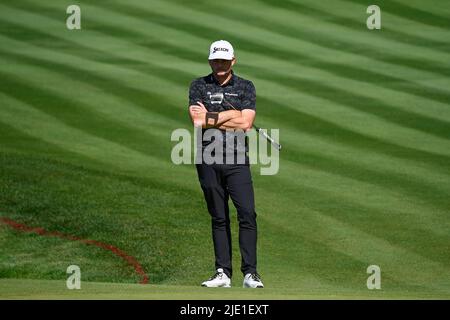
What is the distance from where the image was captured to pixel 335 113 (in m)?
22.8

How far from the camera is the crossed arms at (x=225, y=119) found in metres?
11.0

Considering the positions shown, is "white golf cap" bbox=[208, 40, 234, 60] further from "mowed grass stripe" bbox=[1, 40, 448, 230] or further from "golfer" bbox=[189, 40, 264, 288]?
"mowed grass stripe" bbox=[1, 40, 448, 230]

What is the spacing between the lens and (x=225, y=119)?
36.1ft

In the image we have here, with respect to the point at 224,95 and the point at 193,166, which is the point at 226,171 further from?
the point at 193,166

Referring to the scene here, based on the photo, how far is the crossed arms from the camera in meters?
11.0

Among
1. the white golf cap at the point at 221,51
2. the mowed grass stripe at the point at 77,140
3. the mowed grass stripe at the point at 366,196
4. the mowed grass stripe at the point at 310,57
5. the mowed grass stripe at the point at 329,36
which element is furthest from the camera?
the mowed grass stripe at the point at 329,36

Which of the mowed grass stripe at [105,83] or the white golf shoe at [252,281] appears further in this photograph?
the mowed grass stripe at [105,83]

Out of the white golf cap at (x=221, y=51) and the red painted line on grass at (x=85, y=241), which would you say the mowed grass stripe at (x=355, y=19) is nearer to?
the red painted line on grass at (x=85, y=241)

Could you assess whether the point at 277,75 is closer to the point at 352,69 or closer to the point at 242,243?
the point at 352,69

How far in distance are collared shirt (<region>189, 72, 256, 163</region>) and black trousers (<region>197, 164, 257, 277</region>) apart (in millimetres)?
223

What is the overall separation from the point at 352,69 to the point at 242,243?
53.1 feet

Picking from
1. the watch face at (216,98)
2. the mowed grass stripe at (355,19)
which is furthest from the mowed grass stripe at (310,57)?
the watch face at (216,98)

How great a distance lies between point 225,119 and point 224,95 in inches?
13.0

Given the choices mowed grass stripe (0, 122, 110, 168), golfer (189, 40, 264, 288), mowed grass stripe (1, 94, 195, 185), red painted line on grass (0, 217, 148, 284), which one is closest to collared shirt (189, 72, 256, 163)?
golfer (189, 40, 264, 288)
